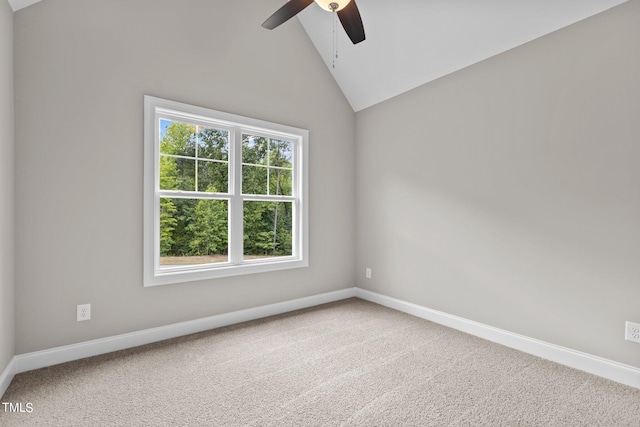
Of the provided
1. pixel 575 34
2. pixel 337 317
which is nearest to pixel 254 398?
pixel 337 317

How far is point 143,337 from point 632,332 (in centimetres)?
370

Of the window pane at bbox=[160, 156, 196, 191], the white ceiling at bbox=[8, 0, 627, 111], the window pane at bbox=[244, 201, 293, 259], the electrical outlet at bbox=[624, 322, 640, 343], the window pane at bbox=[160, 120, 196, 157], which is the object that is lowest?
the electrical outlet at bbox=[624, 322, 640, 343]

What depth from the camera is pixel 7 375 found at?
2.11 m

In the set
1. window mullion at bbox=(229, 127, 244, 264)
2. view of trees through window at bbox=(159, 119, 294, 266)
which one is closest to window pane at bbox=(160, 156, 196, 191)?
view of trees through window at bbox=(159, 119, 294, 266)

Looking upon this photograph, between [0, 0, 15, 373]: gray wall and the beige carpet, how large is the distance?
0.36 m

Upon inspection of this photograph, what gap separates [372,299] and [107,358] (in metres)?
2.84

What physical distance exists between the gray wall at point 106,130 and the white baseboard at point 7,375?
0.12 meters

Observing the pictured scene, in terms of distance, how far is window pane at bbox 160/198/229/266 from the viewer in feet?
9.96

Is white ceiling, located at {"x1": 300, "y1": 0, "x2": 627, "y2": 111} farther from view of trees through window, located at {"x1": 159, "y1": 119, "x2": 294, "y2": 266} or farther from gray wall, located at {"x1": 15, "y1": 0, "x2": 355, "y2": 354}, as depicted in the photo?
view of trees through window, located at {"x1": 159, "y1": 119, "x2": 294, "y2": 266}

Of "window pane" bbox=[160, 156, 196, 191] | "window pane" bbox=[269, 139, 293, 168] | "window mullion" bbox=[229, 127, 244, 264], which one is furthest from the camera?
"window pane" bbox=[269, 139, 293, 168]

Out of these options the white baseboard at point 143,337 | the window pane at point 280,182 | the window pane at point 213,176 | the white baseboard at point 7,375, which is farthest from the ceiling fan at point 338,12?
the white baseboard at point 7,375

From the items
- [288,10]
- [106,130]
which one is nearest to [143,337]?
[106,130]

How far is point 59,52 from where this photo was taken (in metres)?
2.42

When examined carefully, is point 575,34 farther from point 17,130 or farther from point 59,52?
point 17,130
